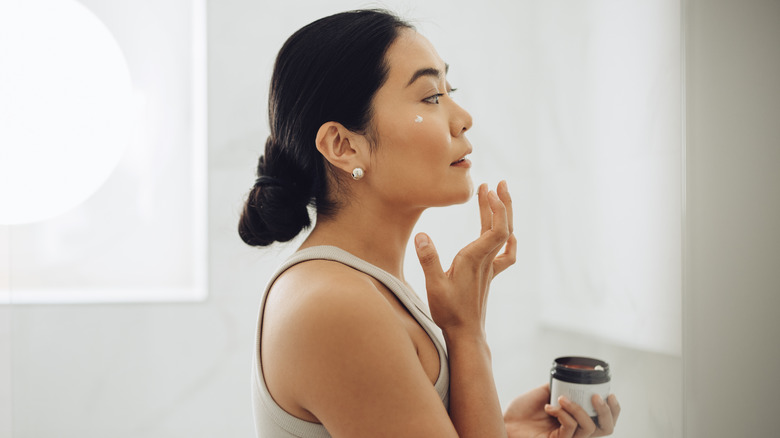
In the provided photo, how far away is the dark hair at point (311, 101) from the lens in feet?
2.35

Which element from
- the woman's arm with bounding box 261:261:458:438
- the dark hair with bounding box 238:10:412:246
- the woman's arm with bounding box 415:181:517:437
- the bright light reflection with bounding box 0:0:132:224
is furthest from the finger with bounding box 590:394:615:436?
the bright light reflection with bounding box 0:0:132:224

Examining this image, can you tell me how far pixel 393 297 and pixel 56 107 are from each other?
0.93 meters

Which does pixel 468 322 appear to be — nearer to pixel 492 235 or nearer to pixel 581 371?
pixel 492 235

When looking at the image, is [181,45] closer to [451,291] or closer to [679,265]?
[451,291]

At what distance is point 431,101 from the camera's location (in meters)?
0.75

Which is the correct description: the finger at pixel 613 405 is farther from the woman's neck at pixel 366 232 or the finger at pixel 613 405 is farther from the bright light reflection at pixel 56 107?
the bright light reflection at pixel 56 107

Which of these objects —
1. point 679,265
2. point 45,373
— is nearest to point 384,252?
point 679,265

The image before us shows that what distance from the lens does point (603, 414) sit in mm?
817

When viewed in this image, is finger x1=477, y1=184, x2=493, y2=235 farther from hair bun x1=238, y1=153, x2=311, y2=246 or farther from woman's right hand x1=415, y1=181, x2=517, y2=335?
hair bun x1=238, y1=153, x2=311, y2=246

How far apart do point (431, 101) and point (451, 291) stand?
0.25 meters

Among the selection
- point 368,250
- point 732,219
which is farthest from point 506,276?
point 368,250

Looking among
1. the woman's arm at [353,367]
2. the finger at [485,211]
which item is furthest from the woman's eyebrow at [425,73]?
the woman's arm at [353,367]

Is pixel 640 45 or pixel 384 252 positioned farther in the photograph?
pixel 640 45

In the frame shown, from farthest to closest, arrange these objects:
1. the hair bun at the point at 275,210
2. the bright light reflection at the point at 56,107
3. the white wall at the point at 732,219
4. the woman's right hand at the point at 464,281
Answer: the bright light reflection at the point at 56,107 → the white wall at the point at 732,219 → the hair bun at the point at 275,210 → the woman's right hand at the point at 464,281
